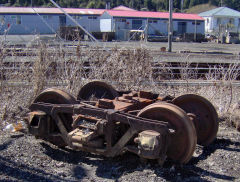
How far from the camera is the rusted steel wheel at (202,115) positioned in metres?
5.51

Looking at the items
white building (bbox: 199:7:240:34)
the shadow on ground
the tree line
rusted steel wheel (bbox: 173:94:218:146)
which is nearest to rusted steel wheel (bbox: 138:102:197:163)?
the shadow on ground

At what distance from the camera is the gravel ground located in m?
4.41

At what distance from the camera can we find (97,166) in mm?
4867

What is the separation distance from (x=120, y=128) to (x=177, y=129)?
85cm

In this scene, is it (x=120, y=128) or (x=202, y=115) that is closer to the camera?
(x=120, y=128)

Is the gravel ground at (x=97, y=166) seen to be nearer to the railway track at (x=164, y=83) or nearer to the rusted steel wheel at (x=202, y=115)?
the rusted steel wheel at (x=202, y=115)

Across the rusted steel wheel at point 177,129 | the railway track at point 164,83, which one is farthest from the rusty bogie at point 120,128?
the railway track at point 164,83

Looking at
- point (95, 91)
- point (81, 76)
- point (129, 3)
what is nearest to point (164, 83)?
point (81, 76)

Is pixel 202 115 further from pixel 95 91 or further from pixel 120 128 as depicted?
pixel 95 91

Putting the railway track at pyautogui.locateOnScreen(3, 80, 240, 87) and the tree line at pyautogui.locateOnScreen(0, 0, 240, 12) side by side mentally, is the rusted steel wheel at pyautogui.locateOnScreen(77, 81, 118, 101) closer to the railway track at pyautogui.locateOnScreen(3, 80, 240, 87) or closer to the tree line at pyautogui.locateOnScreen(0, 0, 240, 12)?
the railway track at pyautogui.locateOnScreen(3, 80, 240, 87)

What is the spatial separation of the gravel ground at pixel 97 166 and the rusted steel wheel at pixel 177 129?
0.19m

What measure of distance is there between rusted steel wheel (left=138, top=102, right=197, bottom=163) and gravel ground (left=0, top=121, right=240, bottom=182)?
194 millimetres

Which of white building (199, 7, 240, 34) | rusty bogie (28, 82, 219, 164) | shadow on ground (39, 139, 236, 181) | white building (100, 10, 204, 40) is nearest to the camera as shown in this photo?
rusty bogie (28, 82, 219, 164)

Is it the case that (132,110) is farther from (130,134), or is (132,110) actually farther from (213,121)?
(213,121)
